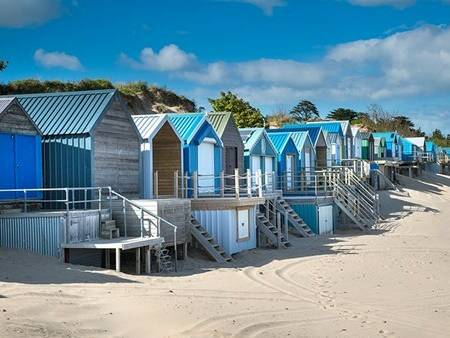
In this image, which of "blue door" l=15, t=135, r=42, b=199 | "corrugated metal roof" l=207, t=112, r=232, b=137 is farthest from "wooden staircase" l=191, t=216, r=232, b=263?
"corrugated metal roof" l=207, t=112, r=232, b=137

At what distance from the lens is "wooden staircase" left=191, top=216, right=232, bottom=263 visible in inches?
899

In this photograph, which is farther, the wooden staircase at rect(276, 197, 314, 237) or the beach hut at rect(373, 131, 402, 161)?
the beach hut at rect(373, 131, 402, 161)

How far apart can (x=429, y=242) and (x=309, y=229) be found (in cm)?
562

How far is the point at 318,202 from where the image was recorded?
34.4 metres

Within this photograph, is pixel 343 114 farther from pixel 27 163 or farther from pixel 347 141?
pixel 27 163

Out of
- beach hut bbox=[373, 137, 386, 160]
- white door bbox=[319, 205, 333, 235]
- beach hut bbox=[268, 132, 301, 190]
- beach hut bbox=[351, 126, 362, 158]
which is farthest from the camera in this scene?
beach hut bbox=[373, 137, 386, 160]

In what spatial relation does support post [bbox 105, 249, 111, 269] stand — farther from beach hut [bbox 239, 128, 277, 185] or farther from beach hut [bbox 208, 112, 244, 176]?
beach hut [bbox 239, 128, 277, 185]

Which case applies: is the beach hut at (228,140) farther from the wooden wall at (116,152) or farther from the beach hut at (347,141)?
the beach hut at (347,141)

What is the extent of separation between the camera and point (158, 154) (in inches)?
1065

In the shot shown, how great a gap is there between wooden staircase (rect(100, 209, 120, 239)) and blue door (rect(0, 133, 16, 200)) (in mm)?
2862

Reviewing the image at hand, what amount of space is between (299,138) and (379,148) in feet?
107

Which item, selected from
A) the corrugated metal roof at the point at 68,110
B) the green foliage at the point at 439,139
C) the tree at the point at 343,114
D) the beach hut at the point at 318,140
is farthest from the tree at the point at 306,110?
the corrugated metal roof at the point at 68,110

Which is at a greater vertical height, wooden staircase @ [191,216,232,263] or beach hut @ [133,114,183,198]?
beach hut @ [133,114,183,198]

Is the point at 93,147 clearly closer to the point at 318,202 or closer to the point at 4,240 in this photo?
the point at 4,240
